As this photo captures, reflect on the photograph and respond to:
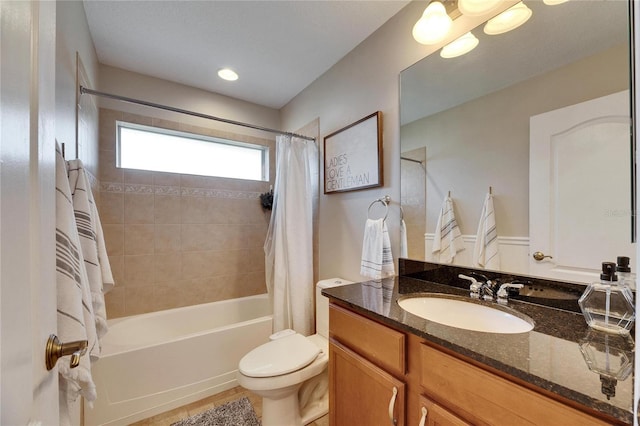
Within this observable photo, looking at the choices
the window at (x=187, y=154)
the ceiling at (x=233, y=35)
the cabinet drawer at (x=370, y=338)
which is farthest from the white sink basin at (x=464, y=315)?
the window at (x=187, y=154)

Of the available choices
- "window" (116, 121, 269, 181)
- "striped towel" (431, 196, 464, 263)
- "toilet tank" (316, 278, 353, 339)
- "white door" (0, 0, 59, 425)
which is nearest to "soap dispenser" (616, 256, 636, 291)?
"striped towel" (431, 196, 464, 263)

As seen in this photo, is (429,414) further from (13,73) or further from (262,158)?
(262,158)

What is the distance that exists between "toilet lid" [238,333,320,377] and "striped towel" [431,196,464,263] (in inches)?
35.5

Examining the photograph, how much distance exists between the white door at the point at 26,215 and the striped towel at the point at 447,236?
1.46 metres

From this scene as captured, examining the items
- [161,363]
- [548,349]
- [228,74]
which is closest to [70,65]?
[228,74]

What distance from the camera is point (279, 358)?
1.47 meters

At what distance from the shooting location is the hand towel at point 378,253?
60.7 inches

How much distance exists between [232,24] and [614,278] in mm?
2223

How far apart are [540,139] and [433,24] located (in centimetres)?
75

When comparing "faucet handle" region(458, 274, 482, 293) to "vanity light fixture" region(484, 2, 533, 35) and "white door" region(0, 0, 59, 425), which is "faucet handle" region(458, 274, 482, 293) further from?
"white door" region(0, 0, 59, 425)

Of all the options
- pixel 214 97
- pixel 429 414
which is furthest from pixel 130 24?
pixel 429 414

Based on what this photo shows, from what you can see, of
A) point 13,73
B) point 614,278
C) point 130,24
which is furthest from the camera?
point 130,24

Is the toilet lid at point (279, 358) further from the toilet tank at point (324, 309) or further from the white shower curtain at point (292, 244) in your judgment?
the white shower curtain at point (292, 244)

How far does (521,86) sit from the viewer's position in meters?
1.10
